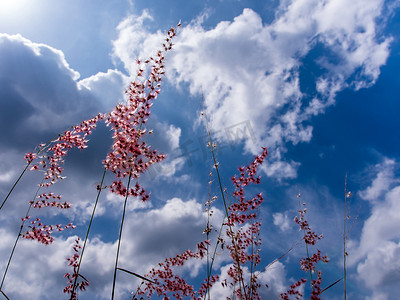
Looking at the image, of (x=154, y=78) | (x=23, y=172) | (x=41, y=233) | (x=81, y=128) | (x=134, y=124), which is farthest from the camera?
(x=41, y=233)

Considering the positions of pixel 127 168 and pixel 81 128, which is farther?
pixel 81 128

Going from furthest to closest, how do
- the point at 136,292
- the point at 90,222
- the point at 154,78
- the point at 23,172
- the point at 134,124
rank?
the point at 136,292 < the point at 23,172 < the point at 154,78 < the point at 134,124 < the point at 90,222

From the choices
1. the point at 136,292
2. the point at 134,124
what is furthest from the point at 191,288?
the point at 134,124

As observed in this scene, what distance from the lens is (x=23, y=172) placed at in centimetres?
503

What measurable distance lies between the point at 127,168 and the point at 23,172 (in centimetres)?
292

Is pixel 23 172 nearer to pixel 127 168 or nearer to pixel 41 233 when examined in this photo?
pixel 41 233

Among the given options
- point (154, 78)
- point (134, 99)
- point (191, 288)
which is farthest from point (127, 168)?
point (191, 288)

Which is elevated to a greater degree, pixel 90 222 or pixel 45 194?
pixel 45 194

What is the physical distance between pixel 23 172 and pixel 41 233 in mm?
1940

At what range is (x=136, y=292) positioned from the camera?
6.75m

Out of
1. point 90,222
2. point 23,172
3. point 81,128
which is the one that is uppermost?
point 81,128

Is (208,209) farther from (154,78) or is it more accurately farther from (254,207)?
(154,78)

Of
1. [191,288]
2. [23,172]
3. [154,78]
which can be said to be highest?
[154,78]

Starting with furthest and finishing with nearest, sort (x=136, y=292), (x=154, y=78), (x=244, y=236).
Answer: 1. (x=244, y=236)
2. (x=136, y=292)
3. (x=154, y=78)
